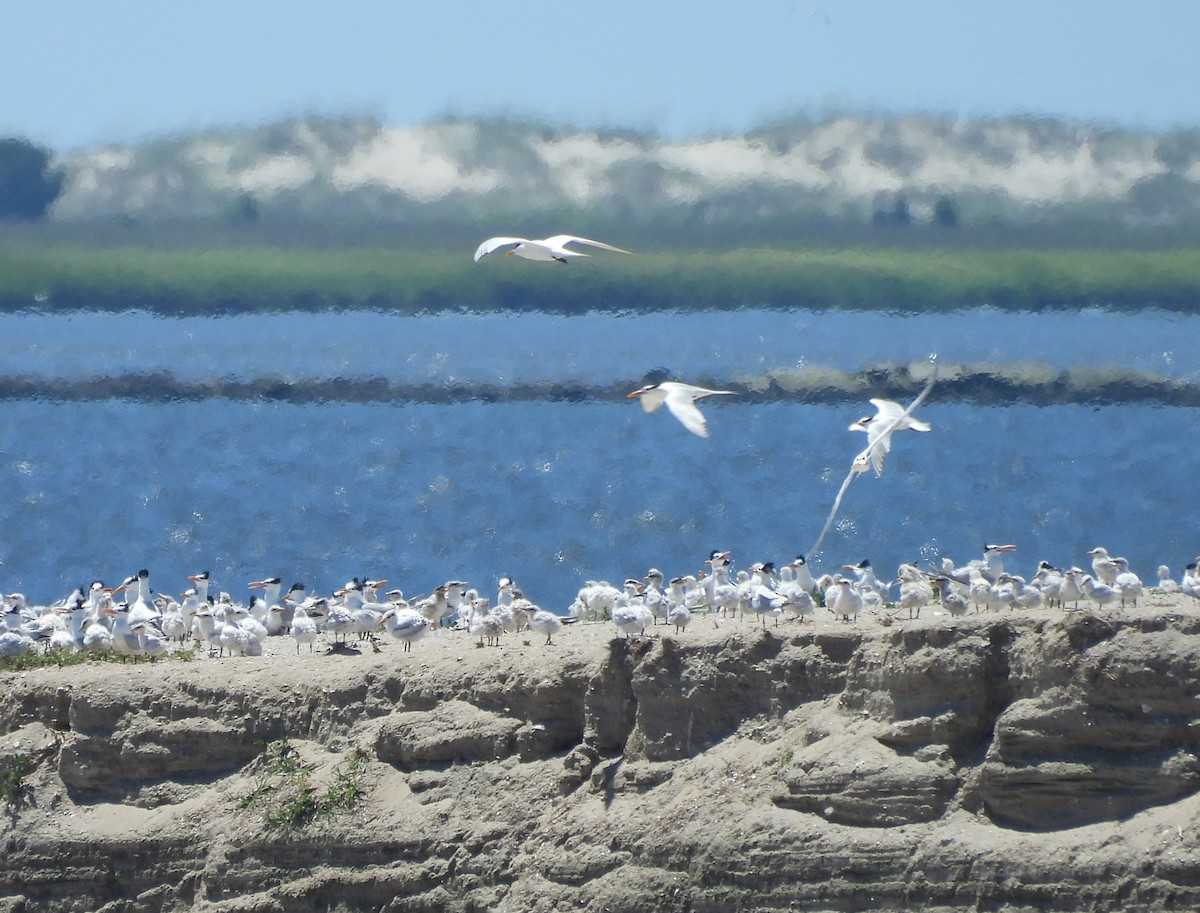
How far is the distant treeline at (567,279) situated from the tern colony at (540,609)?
8503 mm

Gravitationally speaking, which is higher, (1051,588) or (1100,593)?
(1100,593)

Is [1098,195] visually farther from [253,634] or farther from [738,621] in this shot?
[253,634]

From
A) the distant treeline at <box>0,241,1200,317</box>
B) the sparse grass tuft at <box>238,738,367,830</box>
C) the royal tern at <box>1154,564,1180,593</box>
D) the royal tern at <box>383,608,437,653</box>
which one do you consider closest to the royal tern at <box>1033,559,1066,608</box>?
the royal tern at <box>1154,564,1180,593</box>

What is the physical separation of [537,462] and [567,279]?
3.21 m

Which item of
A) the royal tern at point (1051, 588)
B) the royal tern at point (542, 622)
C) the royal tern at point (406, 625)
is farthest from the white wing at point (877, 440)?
the royal tern at point (406, 625)

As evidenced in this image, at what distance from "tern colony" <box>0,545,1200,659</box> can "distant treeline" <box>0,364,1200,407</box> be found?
26.7 ft

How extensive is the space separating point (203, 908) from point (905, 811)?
6990 millimetres

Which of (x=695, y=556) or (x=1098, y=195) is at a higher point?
(x=1098, y=195)

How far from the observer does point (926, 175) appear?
105ft

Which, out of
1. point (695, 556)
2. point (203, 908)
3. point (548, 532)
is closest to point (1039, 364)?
point (695, 556)

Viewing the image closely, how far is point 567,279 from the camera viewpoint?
32.3 m

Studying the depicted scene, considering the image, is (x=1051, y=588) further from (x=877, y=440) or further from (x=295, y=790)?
(x=295, y=790)

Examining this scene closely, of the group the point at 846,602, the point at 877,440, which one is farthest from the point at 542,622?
the point at 877,440

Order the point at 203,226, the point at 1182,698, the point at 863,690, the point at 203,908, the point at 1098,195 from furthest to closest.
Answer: the point at 203,226 < the point at 1098,195 < the point at 203,908 < the point at 863,690 < the point at 1182,698
